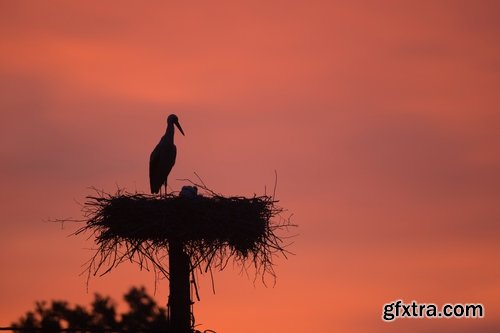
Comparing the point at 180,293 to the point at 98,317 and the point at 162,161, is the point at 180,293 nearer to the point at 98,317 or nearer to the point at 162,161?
the point at 162,161

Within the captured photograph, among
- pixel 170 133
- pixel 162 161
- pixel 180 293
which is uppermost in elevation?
pixel 170 133

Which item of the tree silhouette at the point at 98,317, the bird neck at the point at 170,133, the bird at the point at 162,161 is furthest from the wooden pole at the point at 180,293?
the tree silhouette at the point at 98,317

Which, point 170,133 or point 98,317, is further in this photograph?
point 98,317

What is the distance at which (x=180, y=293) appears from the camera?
411 inches

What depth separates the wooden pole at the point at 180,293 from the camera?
33.6 ft

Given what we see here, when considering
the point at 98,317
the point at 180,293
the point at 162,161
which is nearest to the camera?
the point at 180,293

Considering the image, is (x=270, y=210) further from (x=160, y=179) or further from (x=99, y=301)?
(x=99, y=301)

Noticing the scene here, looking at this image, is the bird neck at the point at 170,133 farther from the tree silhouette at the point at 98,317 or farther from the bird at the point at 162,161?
the tree silhouette at the point at 98,317

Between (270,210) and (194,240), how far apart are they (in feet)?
4.91

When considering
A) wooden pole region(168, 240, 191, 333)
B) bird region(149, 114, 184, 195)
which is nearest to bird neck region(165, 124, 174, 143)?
bird region(149, 114, 184, 195)

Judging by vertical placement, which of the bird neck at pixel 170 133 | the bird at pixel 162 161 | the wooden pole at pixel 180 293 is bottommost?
the wooden pole at pixel 180 293

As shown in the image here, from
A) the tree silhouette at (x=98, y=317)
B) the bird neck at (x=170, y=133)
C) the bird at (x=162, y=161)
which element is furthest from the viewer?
the tree silhouette at (x=98, y=317)

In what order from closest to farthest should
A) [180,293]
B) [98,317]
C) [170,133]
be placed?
[180,293]
[170,133]
[98,317]

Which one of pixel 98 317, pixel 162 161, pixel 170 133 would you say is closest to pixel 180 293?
pixel 162 161
